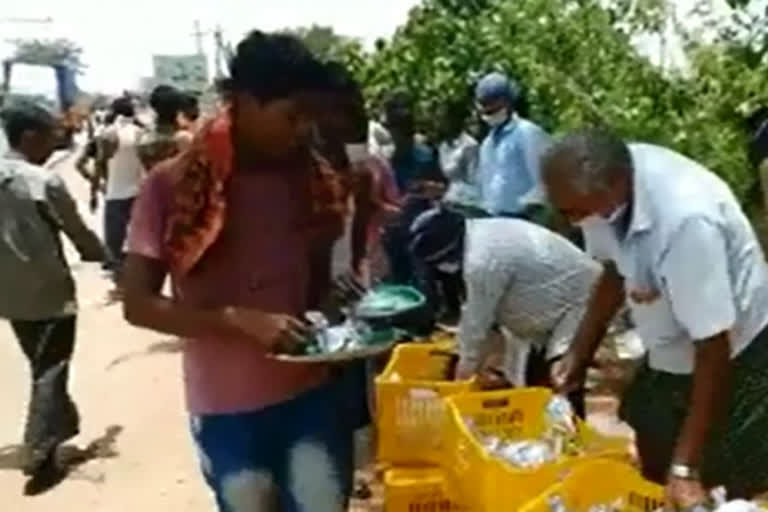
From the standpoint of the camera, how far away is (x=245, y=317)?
12.4 feet

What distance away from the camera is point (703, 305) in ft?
12.0

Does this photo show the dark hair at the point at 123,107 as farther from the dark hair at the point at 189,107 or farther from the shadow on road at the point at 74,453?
the shadow on road at the point at 74,453

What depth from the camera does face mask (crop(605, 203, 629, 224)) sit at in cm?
382

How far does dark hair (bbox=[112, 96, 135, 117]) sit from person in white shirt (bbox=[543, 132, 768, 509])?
8.91m

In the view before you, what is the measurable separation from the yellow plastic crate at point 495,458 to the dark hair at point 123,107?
792 centimetres

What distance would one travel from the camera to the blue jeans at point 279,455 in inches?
158

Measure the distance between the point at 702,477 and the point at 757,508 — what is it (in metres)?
0.44

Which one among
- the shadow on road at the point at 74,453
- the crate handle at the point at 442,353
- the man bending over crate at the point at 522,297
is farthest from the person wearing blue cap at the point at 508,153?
the man bending over crate at the point at 522,297

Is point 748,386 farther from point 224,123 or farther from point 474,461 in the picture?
point 224,123

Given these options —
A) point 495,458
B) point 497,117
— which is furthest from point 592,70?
point 495,458

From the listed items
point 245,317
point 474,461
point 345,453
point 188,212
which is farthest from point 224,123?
point 474,461

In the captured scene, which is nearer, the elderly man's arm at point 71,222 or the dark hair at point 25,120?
the elderly man's arm at point 71,222

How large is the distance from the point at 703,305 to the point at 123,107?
983 centimetres

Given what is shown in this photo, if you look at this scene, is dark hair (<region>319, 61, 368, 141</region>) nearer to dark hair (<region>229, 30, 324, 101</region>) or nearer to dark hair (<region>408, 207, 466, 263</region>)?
dark hair (<region>229, 30, 324, 101</region>)
